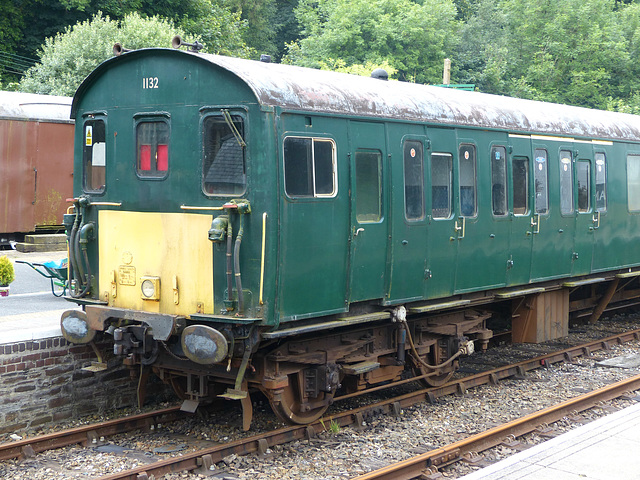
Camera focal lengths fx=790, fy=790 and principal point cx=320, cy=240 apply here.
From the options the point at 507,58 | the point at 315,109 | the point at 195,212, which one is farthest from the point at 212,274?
the point at 507,58

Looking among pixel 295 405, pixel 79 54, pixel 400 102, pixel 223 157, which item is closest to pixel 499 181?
pixel 400 102

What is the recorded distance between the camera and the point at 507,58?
43000 millimetres

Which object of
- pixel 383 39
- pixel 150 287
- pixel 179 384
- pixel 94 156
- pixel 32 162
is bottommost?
pixel 179 384

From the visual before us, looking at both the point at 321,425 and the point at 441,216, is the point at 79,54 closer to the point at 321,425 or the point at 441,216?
the point at 441,216

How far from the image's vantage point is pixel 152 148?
785 centimetres

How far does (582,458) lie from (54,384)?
547 cm

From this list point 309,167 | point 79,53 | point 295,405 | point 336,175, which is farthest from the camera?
point 79,53

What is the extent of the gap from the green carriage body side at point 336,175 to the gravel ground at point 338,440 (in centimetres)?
137

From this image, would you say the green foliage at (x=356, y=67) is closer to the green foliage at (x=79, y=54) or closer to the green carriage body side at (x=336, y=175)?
the green foliage at (x=79, y=54)

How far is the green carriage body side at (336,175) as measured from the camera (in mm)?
7094

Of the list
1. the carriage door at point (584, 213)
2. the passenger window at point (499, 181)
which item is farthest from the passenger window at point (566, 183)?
the passenger window at point (499, 181)

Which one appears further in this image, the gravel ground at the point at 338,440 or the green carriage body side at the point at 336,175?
the gravel ground at the point at 338,440

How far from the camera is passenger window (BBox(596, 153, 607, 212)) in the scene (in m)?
12.6

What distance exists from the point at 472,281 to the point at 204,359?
160 inches
